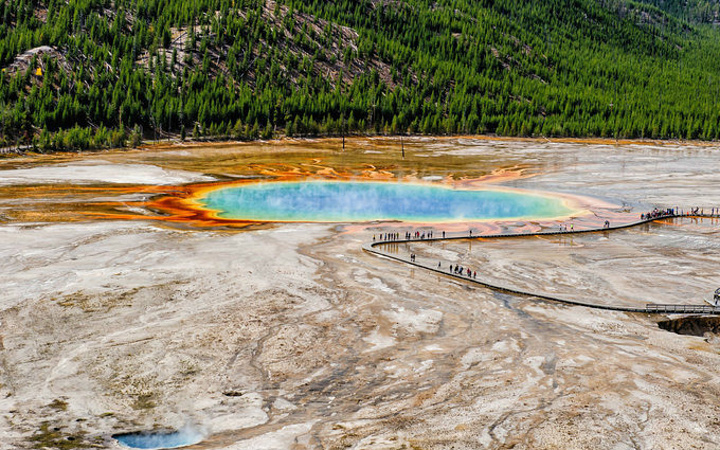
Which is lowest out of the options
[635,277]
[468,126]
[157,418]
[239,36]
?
[157,418]

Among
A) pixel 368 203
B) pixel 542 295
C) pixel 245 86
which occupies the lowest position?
pixel 542 295

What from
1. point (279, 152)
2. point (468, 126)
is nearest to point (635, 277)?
point (279, 152)

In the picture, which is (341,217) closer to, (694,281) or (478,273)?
(478,273)

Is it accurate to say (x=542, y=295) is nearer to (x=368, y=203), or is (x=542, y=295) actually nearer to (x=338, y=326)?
(x=338, y=326)

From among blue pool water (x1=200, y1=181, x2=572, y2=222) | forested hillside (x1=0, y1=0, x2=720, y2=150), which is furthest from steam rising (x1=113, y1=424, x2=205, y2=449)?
forested hillside (x1=0, y1=0, x2=720, y2=150)

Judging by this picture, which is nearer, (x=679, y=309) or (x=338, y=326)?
(x=338, y=326)

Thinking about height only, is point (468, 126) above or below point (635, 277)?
above

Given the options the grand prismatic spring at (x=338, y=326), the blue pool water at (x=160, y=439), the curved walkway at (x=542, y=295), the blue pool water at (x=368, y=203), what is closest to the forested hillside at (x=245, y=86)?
the blue pool water at (x=368, y=203)

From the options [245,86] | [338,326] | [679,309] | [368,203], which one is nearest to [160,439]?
[338,326]
